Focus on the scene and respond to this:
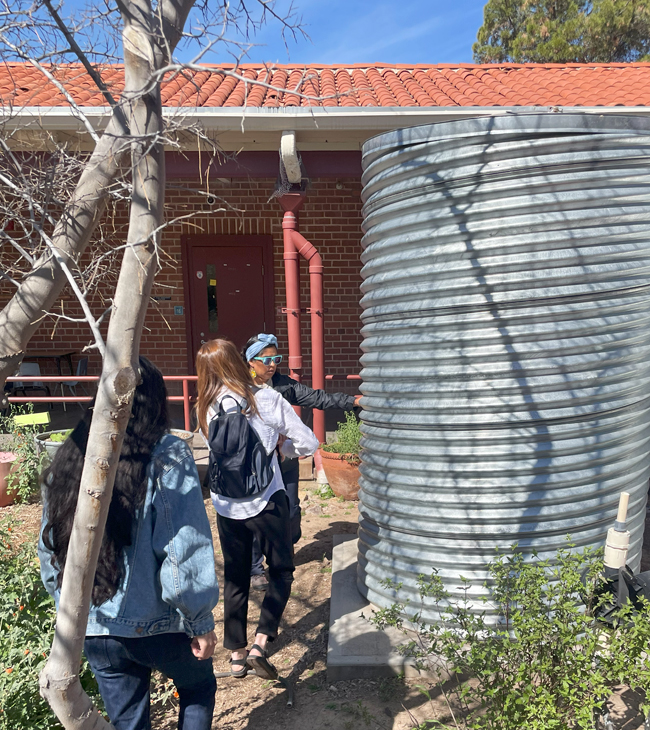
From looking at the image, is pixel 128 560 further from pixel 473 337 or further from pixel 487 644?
pixel 473 337

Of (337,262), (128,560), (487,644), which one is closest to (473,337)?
(487,644)

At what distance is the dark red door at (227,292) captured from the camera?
8953 millimetres

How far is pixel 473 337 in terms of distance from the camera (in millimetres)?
2660

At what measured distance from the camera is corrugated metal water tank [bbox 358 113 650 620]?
2564 millimetres

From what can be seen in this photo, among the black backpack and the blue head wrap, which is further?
the blue head wrap

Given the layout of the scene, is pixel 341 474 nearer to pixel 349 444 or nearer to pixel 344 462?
pixel 344 462

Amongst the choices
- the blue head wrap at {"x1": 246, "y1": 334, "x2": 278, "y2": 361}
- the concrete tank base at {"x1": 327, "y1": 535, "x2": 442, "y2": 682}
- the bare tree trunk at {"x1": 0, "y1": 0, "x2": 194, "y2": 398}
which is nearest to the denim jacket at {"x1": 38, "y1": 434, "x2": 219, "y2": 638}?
the bare tree trunk at {"x1": 0, "y1": 0, "x2": 194, "y2": 398}

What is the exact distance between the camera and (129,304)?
1313mm

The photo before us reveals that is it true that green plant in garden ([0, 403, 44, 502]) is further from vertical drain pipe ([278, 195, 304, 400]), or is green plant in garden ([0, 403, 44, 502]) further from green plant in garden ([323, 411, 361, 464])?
green plant in garden ([323, 411, 361, 464])

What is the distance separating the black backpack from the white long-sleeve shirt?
47 mm

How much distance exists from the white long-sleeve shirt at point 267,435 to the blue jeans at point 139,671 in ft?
3.03

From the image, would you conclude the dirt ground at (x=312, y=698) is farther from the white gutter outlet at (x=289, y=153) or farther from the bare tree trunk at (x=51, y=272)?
the white gutter outlet at (x=289, y=153)

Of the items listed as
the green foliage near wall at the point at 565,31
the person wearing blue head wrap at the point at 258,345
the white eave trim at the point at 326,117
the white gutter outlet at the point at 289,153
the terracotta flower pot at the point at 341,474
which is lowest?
the terracotta flower pot at the point at 341,474

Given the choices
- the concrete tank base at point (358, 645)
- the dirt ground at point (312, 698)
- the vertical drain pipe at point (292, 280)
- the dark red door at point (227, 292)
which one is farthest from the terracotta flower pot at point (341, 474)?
the dark red door at point (227, 292)
